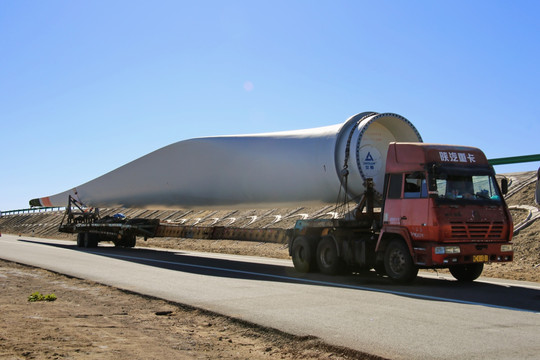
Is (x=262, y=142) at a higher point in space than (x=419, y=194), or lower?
higher

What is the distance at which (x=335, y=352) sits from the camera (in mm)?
5844

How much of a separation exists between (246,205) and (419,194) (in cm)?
741

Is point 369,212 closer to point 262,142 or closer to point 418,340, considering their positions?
point 262,142

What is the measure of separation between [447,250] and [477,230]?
2.82 ft

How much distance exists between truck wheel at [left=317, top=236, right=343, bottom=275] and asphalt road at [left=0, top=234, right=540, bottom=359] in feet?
1.22

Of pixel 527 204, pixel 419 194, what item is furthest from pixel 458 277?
pixel 527 204

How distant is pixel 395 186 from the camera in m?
12.3

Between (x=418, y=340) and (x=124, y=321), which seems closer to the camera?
(x=418, y=340)

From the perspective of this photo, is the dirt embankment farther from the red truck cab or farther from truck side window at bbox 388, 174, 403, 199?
truck side window at bbox 388, 174, 403, 199

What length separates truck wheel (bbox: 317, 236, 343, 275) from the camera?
543 inches

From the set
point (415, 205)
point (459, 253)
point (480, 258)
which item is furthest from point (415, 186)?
point (480, 258)

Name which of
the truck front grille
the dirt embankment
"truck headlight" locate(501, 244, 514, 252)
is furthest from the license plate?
the dirt embankment

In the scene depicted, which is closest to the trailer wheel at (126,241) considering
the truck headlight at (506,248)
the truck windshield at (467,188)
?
the truck windshield at (467,188)

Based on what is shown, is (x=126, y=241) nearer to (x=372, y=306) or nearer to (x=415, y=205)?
(x=415, y=205)
